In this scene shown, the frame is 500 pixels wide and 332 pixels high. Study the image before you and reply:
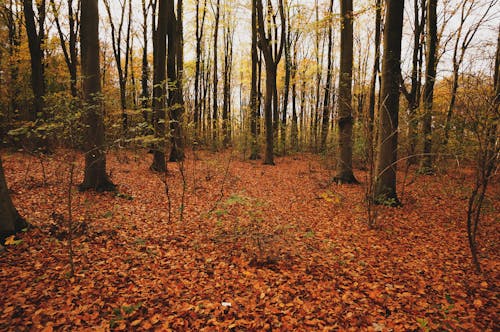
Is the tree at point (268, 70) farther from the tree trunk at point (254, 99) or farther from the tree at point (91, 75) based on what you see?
the tree at point (91, 75)

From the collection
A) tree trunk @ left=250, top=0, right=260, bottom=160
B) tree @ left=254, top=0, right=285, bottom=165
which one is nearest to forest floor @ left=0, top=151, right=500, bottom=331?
tree @ left=254, top=0, right=285, bottom=165

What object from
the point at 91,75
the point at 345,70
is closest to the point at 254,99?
the point at 345,70

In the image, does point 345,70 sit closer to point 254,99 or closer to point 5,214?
point 254,99

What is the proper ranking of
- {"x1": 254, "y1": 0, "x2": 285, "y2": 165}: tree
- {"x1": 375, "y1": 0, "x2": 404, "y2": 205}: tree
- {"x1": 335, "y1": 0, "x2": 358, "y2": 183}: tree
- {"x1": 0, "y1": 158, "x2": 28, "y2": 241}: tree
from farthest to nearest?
1. {"x1": 254, "y1": 0, "x2": 285, "y2": 165}: tree
2. {"x1": 335, "y1": 0, "x2": 358, "y2": 183}: tree
3. {"x1": 375, "y1": 0, "x2": 404, "y2": 205}: tree
4. {"x1": 0, "y1": 158, "x2": 28, "y2": 241}: tree

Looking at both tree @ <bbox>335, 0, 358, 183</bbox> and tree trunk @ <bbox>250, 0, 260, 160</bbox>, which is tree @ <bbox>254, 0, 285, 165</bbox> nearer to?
tree trunk @ <bbox>250, 0, 260, 160</bbox>

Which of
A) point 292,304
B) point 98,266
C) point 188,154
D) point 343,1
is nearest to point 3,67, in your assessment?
point 188,154

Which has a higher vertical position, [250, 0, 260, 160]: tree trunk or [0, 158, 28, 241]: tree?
[250, 0, 260, 160]: tree trunk

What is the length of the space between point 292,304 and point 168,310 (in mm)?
1461

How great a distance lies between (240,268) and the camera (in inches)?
148

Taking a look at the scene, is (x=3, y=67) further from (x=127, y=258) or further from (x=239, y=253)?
(x=239, y=253)

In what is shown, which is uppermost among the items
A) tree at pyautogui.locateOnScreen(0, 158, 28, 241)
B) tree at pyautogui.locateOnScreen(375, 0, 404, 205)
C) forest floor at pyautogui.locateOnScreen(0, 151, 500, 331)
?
tree at pyautogui.locateOnScreen(375, 0, 404, 205)

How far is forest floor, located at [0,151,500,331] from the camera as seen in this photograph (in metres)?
2.69

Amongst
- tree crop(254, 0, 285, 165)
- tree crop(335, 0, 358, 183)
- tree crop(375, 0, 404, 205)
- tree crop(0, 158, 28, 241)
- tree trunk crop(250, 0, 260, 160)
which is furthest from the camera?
tree trunk crop(250, 0, 260, 160)

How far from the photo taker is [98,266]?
352 centimetres
